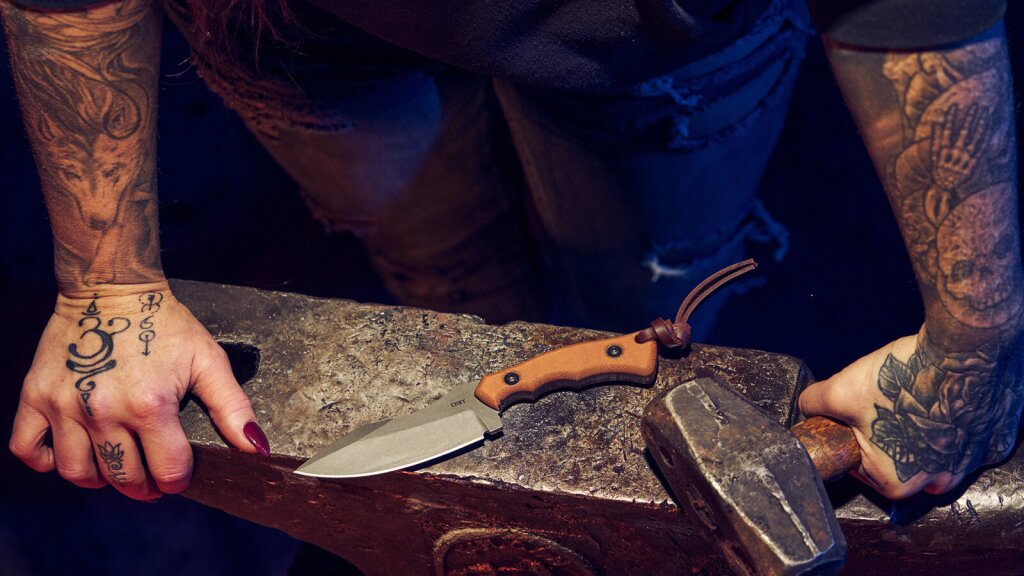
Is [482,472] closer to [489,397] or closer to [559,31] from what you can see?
[489,397]

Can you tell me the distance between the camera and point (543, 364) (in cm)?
126

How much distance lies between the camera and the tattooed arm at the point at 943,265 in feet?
2.92

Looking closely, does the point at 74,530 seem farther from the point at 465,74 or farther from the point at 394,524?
the point at 465,74

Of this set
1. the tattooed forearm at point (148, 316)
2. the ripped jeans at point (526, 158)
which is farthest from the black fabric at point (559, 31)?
the tattooed forearm at point (148, 316)

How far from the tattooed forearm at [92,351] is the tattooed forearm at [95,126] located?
67mm

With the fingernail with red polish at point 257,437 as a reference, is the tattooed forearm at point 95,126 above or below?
above

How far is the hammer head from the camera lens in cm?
97

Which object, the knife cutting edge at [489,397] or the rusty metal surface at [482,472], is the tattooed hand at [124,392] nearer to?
the rusty metal surface at [482,472]

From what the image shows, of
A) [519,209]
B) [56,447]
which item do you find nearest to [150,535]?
[56,447]

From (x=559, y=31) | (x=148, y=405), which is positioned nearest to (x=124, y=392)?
(x=148, y=405)

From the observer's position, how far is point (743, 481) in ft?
3.30

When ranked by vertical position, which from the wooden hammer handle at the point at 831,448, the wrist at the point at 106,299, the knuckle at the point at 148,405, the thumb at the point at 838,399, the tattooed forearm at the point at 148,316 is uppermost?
the wrist at the point at 106,299

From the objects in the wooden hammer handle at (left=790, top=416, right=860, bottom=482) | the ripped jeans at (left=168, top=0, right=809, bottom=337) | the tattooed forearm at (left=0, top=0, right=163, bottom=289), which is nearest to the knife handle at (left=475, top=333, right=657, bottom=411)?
the wooden hammer handle at (left=790, top=416, right=860, bottom=482)

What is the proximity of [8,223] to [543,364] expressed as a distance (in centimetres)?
186
